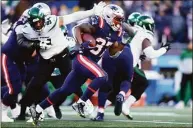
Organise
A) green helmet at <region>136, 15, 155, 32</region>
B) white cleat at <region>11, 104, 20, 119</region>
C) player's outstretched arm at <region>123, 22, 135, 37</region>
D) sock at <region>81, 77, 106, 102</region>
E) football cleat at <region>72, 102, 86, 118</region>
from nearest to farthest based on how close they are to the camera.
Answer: football cleat at <region>72, 102, 86, 118</region> → sock at <region>81, 77, 106, 102</region> → white cleat at <region>11, 104, 20, 119</region> → player's outstretched arm at <region>123, 22, 135, 37</region> → green helmet at <region>136, 15, 155, 32</region>

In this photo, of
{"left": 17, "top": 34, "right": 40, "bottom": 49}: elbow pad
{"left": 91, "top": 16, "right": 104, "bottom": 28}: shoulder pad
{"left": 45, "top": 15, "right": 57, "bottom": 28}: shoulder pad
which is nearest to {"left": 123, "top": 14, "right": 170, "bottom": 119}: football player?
{"left": 91, "top": 16, "right": 104, "bottom": 28}: shoulder pad

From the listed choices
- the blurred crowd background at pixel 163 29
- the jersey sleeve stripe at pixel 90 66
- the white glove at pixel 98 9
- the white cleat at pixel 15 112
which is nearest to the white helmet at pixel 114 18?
the white glove at pixel 98 9

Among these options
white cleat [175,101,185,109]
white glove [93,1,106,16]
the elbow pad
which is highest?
white glove [93,1,106,16]

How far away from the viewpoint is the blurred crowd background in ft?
55.2

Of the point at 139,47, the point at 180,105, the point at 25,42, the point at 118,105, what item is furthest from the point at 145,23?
the point at 180,105

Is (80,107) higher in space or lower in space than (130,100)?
higher

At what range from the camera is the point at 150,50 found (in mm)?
10914

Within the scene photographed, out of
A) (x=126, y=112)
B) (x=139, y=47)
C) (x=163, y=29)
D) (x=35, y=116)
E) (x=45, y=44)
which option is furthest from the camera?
(x=163, y=29)

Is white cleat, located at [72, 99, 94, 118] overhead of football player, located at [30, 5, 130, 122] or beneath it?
beneath

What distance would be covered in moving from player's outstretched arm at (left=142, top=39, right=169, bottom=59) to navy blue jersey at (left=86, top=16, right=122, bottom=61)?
2.87 ft

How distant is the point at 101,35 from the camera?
390 inches

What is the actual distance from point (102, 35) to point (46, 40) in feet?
2.21

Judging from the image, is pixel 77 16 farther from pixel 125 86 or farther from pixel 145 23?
pixel 145 23

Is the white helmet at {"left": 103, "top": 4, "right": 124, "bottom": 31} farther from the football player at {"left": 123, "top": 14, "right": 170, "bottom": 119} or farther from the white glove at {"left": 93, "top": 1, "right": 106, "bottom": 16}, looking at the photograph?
the football player at {"left": 123, "top": 14, "right": 170, "bottom": 119}
